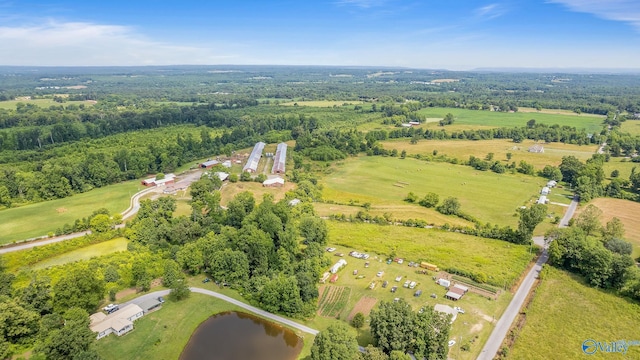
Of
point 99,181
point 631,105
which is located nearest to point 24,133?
point 99,181

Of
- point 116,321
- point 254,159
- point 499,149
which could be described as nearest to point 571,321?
point 116,321

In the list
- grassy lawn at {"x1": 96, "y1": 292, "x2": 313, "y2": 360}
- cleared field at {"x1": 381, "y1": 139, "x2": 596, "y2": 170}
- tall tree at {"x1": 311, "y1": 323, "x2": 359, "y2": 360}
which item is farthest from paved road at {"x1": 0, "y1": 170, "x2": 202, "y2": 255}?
cleared field at {"x1": 381, "y1": 139, "x2": 596, "y2": 170}

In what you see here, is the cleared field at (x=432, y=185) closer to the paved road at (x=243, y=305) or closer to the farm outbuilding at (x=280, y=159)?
the farm outbuilding at (x=280, y=159)

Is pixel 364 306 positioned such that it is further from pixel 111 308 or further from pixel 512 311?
pixel 111 308

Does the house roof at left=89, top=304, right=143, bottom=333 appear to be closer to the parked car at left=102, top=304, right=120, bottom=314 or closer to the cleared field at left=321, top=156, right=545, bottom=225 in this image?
the parked car at left=102, top=304, right=120, bottom=314

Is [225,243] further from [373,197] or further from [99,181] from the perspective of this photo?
[99,181]

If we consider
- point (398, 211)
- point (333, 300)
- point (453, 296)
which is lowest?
point (333, 300)
